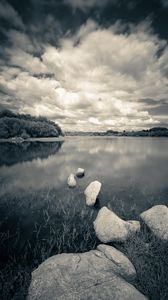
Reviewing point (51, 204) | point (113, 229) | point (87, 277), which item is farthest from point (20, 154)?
point (87, 277)

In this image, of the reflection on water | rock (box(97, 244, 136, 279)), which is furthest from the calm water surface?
the reflection on water

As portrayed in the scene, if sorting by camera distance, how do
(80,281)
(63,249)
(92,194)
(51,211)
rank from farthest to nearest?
1. (92,194)
2. (51,211)
3. (63,249)
4. (80,281)

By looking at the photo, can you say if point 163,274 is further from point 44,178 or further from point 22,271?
point 44,178

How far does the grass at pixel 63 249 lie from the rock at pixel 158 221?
44 cm

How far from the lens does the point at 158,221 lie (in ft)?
27.5

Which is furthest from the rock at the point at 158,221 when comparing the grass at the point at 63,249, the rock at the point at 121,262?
the rock at the point at 121,262

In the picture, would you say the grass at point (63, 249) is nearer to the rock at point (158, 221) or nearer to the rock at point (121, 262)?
the rock at point (121, 262)

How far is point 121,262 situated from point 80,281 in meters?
1.90

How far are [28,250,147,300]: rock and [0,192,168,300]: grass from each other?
2.85 feet

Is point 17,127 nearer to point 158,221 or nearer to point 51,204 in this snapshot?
point 51,204

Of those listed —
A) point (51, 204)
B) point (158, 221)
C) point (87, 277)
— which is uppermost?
point (87, 277)

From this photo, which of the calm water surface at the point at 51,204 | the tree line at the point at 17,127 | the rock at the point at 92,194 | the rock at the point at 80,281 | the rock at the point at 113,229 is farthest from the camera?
the tree line at the point at 17,127

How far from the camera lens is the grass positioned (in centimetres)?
521

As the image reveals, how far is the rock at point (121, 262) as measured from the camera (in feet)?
18.0
